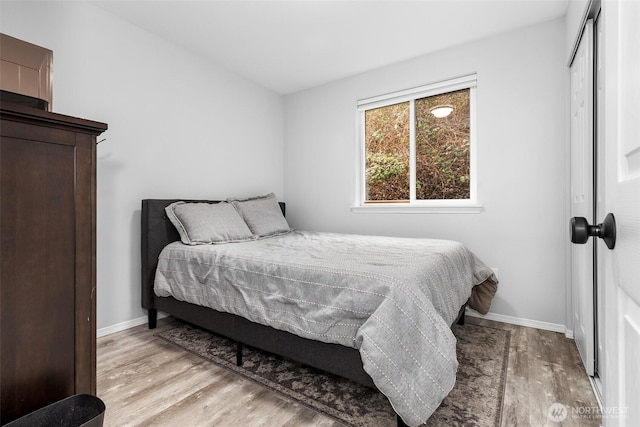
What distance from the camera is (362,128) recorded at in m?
3.63

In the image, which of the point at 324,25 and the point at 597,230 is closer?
the point at 597,230

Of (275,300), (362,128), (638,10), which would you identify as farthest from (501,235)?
(638,10)

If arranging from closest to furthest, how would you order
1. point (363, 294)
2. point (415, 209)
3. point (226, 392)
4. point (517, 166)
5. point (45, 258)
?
point (45, 258) < point (363, 294) < point (226, 392) < point (517, 166) < point (415, 209)

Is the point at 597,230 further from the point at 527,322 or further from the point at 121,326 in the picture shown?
the point at 121,326

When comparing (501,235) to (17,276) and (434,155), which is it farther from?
(17,276)

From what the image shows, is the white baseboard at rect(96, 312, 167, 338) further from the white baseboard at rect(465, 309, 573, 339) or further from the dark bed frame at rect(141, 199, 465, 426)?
the white baseboard at rect(465, 309, 573, 339)

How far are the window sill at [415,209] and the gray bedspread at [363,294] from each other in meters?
0.57

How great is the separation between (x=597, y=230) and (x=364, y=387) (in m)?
1.50

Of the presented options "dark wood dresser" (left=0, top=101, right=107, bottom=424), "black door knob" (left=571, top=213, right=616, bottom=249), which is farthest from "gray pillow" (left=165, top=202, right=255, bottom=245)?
"black door knob" (left=571, top=213, right=616, bottom=249)

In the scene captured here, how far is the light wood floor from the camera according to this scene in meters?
1.48

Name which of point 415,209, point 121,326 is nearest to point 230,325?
point 121,326

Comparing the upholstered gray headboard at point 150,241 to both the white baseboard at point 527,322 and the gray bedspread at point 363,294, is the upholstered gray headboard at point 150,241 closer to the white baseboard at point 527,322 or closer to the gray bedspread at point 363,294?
the gray bedspread at point 363,294

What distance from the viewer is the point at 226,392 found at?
170 cm

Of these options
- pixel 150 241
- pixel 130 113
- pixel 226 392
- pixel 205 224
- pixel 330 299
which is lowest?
pixel 226 392
